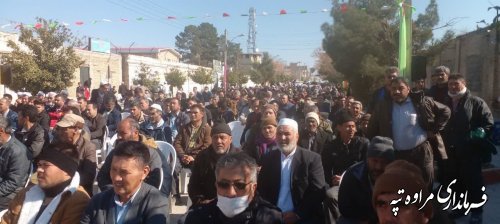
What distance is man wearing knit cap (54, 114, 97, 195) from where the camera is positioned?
4.75m

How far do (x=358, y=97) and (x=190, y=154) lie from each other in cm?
1716

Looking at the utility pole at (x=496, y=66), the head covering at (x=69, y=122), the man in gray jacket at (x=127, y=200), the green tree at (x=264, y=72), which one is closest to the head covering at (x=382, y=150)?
the man in gray jacket at (x=127, y=200)

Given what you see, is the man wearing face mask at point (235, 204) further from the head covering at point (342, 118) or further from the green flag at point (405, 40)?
the green flag at point (405, 40)

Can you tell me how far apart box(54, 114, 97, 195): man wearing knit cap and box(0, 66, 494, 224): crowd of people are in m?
0.01

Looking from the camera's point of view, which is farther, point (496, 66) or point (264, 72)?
point (264, 72)

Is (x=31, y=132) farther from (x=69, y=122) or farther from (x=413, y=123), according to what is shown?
(x=413, y=123)

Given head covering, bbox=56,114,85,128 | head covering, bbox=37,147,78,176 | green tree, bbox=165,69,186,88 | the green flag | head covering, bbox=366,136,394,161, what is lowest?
head covering, bbox=37,147,78,176

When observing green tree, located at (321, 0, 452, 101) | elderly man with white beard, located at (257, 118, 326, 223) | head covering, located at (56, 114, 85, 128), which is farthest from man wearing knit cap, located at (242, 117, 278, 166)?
green tree, located at (321, 0, 452, 101)

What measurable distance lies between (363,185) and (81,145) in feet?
9.88

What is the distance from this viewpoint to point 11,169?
4.65m

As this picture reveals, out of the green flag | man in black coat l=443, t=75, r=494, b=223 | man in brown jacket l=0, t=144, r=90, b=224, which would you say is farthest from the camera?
the green flag

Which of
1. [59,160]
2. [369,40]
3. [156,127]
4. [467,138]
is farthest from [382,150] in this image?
[369,40]

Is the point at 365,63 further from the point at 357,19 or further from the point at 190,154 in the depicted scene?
the point at 190,154

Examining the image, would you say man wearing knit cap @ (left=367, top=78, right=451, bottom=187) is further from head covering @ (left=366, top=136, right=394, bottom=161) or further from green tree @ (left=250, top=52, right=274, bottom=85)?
green tree @ (left=250, top=52, right=274, bottom=85)
